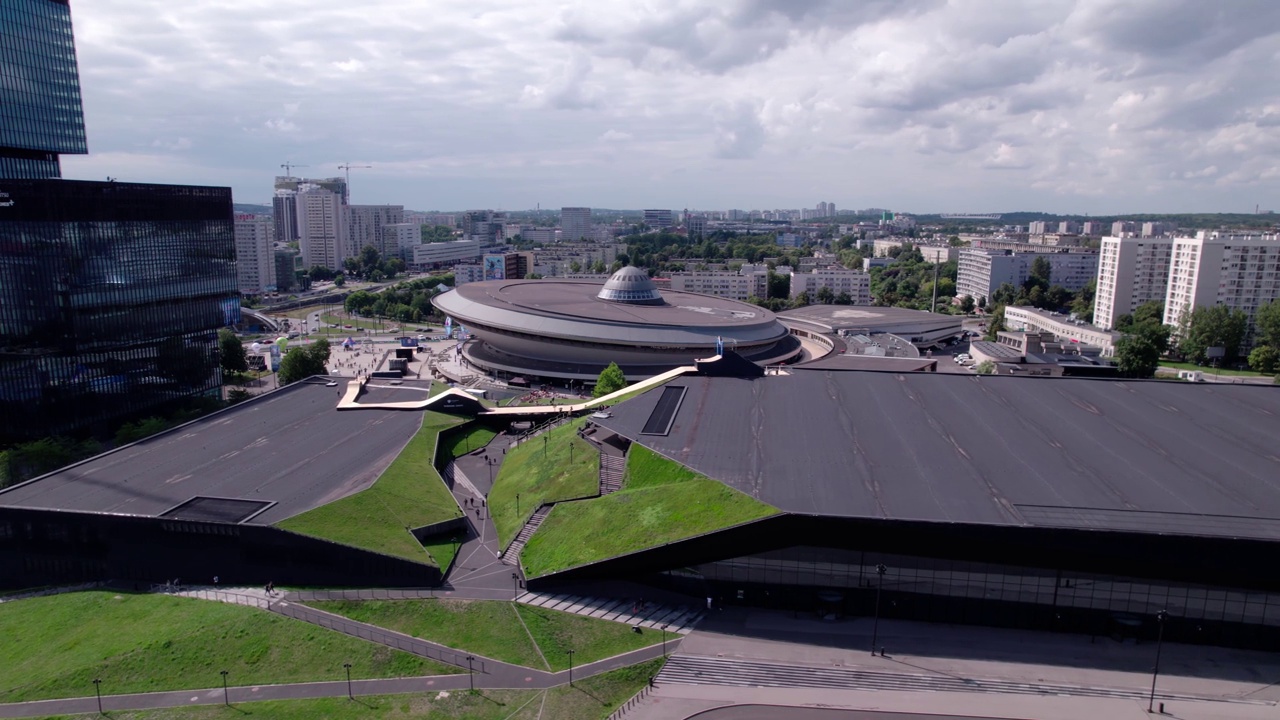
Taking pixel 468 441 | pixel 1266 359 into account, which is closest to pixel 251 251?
pixel 468 441

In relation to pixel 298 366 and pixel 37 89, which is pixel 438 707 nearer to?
pixel 298 366

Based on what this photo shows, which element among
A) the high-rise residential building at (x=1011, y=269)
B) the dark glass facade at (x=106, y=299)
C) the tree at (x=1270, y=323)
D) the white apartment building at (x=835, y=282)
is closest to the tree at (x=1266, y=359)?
the tree at (x=1270, y=323)

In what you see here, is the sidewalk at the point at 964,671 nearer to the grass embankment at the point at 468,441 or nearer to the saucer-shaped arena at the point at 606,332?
the grass embankment at the point at 468,441

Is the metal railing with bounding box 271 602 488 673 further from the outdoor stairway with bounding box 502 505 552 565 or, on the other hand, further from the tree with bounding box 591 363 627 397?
the tree with bounding box 591 363 627 397

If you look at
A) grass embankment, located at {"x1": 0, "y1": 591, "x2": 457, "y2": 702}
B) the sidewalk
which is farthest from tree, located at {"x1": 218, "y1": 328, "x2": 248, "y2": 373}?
the sidewalk

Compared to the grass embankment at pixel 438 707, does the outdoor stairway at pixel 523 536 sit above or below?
above

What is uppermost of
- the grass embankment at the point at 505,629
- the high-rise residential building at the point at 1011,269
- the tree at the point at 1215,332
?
the high-rise residential building at the point at 1011,269

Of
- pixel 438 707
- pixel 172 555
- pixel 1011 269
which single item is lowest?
pixel 438 707
